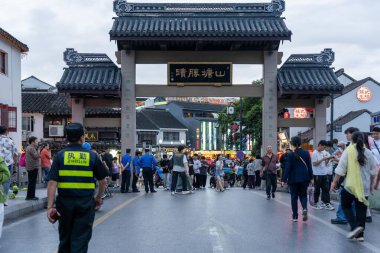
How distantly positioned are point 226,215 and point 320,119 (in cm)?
1234

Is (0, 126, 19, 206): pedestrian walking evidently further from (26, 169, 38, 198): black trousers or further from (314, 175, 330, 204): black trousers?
(314, 175, 330, 204): black trousers

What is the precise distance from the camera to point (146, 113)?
86562 millimetres

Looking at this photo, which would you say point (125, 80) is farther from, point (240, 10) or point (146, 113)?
point (146, 113)

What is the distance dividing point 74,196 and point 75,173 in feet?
0.86

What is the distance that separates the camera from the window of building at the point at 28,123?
5362 cm

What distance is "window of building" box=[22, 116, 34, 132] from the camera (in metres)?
53.6

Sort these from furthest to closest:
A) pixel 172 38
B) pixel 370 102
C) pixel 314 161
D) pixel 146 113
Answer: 1. pixel 146 113
2. pixel 370 102
3. pixel 172 38
4. pixel 314 161

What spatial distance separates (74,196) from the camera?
21.1 ft

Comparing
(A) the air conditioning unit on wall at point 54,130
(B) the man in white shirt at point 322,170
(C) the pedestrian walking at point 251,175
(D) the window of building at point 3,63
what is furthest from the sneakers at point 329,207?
(A) the air conditioning unit on wall at point 54,130

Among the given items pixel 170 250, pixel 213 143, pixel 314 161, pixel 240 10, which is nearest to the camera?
pixel 170 250

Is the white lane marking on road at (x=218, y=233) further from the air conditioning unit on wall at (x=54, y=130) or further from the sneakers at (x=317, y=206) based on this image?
the air conditioning unit on wall at (x=54, y=130)

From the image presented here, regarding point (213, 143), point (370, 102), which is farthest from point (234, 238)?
point (213, 143)

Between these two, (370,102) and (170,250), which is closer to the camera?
(170,250)

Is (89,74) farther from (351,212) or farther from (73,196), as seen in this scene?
(73,196)
